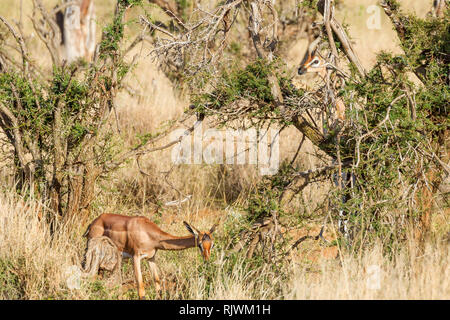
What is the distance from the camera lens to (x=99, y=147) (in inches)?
283

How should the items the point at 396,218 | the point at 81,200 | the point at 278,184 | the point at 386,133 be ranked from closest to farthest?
the point at 386,133
the point at 396,218
the point at 278,184
the point at 81,200

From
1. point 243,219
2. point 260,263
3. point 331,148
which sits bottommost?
Answer: point 260,263

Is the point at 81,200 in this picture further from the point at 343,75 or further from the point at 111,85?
the point at 343,75

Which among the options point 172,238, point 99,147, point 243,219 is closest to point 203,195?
point 99,147

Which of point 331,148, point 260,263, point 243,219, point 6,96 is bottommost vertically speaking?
point 260,263

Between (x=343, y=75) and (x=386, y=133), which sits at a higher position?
(x=343, y=75)

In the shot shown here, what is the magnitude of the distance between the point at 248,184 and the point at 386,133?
146 inches

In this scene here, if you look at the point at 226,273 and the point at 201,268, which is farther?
the point at 201,268

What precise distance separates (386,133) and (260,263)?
5.67ft

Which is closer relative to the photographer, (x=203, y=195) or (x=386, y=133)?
(x=386, y=133)

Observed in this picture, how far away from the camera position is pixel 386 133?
17.7ft

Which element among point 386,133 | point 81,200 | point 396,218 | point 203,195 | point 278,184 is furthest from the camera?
point 203,195

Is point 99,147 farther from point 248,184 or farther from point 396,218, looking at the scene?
point 396,218

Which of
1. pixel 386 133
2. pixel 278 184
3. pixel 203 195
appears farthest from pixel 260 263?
pixel 203 195
